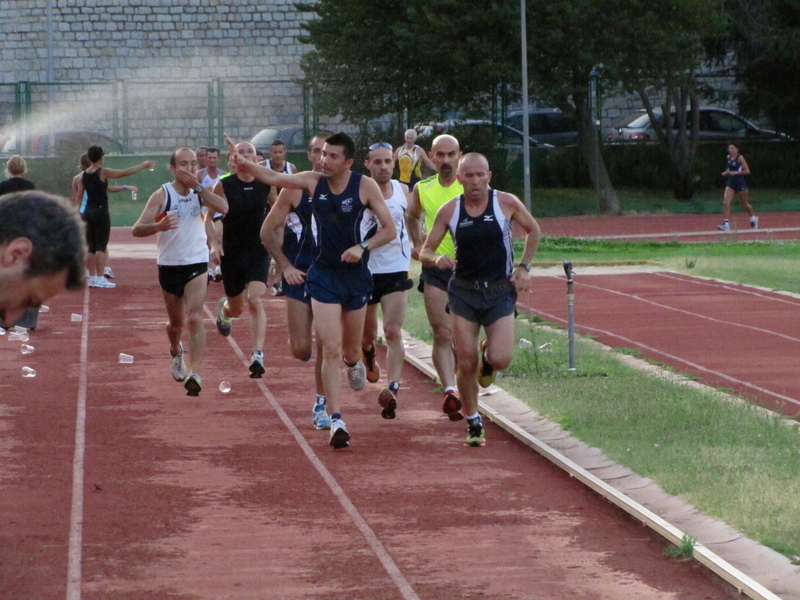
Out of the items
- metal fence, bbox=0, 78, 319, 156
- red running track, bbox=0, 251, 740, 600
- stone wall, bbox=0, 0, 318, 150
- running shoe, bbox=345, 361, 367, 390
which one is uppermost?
stone wall, bbox=0, 0, 318, 150

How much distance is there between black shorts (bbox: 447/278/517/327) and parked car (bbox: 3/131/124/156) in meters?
27.7

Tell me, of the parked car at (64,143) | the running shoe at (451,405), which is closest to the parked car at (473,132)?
the parked car at (64,143)

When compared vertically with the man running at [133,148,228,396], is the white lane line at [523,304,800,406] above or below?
below

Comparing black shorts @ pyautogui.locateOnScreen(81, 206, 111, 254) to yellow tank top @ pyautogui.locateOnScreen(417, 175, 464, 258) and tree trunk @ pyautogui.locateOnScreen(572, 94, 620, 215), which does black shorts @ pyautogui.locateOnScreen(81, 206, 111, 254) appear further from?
tree trunk @ pyautogui.locateOnScreen(572, 94, 620, 215)

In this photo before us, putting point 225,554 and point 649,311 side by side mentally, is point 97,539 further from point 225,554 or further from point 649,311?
point 649,311

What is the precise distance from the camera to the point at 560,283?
64.3ft

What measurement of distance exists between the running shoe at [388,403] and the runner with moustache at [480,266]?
3.16ft

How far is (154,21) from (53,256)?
163ft

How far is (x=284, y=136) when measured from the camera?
37344 millimetres

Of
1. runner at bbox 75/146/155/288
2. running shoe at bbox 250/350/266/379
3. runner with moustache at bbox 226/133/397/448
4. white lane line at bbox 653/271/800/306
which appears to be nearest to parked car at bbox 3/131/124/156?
runner at bbox 75/146/155/288

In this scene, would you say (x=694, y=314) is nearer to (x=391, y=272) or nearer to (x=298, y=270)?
(x=391, y=272)

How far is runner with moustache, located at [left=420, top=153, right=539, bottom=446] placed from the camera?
859 centimetres

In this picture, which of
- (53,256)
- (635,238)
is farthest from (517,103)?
(53,256)

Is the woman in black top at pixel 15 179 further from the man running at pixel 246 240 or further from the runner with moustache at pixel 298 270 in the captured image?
the runner with moustache at pixel 298 270
